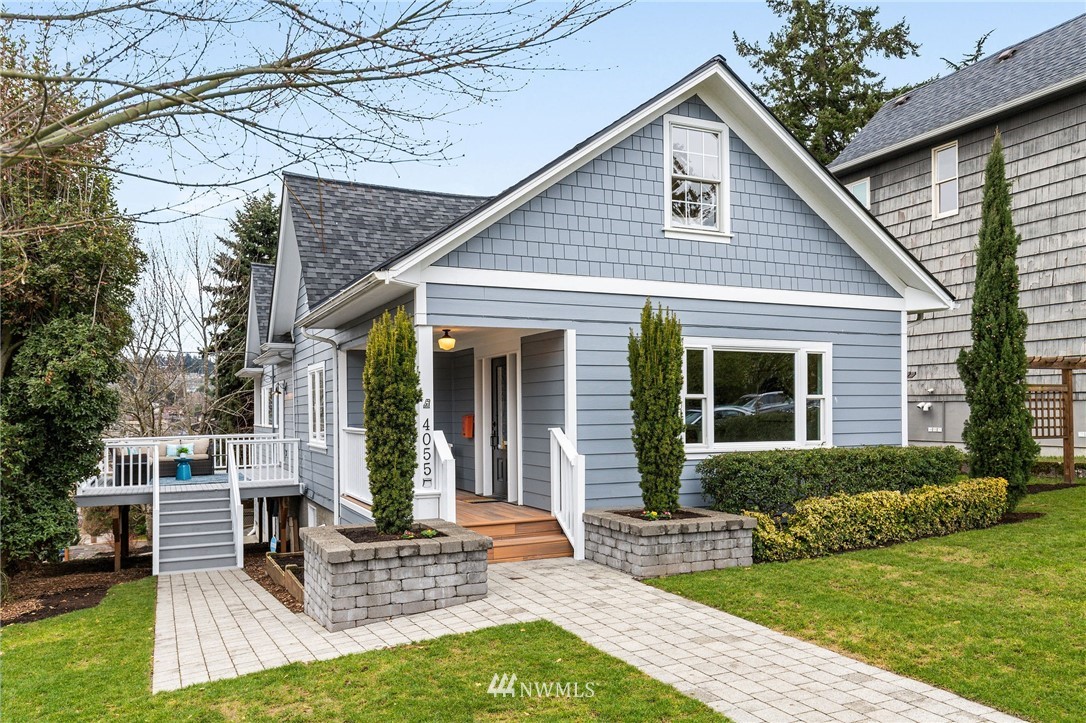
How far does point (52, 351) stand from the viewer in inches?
430

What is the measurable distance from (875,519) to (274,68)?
8.00 m

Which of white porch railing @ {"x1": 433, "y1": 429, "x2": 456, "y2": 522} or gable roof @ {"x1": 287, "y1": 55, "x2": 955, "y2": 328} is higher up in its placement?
gable roof @ {"x1": 287, "y1": 55, "x2": 955, "y2": 328}

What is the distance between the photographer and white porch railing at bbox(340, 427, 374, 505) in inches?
413

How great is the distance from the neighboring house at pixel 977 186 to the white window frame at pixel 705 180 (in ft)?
14.7

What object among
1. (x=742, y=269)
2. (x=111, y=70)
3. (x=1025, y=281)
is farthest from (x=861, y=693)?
(x=1025, y=281)

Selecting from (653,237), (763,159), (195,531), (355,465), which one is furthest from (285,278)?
(763,159)

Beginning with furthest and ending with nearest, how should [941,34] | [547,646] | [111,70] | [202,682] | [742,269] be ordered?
[941,34]
[742,269]
[547,646]
[202,682]
[111,70]

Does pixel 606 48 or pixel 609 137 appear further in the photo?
pixel 609 137

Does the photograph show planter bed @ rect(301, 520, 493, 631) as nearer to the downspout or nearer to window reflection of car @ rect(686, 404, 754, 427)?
window reflection of car @ rect(686, 404, 754, 427)

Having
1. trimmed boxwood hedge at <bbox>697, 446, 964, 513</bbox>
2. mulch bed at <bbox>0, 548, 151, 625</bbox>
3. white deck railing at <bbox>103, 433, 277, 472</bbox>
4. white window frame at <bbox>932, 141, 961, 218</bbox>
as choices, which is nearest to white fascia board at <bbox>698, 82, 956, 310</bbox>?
trimmed boxwood hedge at <bbox>697, 446, 964, 513</bbox>

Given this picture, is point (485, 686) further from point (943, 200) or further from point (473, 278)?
point (943, 200)

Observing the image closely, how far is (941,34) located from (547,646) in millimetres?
31105

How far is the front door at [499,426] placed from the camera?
39.2 ft

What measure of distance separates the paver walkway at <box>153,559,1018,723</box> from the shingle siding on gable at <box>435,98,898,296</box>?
3.62 meters
